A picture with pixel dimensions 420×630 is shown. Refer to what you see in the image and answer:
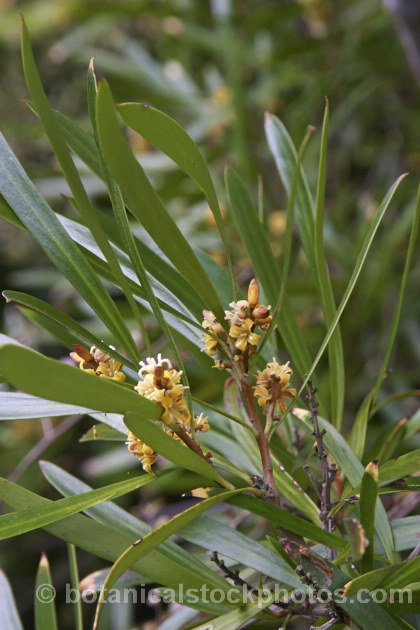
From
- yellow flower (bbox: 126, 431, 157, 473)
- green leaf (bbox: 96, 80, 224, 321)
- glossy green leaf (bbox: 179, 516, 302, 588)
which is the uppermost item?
green leaf (bbox: 96, 80, 224, 321)

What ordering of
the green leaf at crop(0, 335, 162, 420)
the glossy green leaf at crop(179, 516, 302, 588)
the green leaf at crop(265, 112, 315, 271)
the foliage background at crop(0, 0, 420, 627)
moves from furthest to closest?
the foliage background at crop(0, 0, 420, 627) → the green leaf at crop(265, 112, 315, 271) → the glossy green leaf at crop(179, 516, 302, 588) → the green leaf at crop(0, 335, 162, 420)

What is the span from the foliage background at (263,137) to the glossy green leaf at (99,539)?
1.60ft

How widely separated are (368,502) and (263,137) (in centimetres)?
104

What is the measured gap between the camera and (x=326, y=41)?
1.19 metres

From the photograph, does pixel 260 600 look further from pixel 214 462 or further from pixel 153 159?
pixel 153 159

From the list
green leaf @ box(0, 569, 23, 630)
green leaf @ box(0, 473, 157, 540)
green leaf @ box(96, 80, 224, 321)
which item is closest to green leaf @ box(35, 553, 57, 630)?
green leaf @ box(0, 569, 23, 630)

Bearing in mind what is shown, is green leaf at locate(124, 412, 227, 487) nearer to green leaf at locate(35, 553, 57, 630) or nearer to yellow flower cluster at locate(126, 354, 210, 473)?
yellow flower cluster at locate(126, 354, 210, 473)

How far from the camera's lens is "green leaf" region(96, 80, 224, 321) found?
262 mm

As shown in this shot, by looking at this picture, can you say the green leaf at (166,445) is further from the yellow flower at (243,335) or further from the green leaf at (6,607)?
the green leaf at (6,607)

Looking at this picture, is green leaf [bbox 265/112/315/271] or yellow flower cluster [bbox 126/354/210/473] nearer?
yellow flower cluster [bbox 126/354/210/473]

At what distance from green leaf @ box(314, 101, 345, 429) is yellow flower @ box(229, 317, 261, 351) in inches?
2.8

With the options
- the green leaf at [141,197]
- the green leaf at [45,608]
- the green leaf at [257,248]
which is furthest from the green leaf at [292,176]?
the green leaf at [45,608]

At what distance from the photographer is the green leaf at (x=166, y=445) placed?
0.27m

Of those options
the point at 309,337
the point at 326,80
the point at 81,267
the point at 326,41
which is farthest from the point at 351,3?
the point at 81,267
